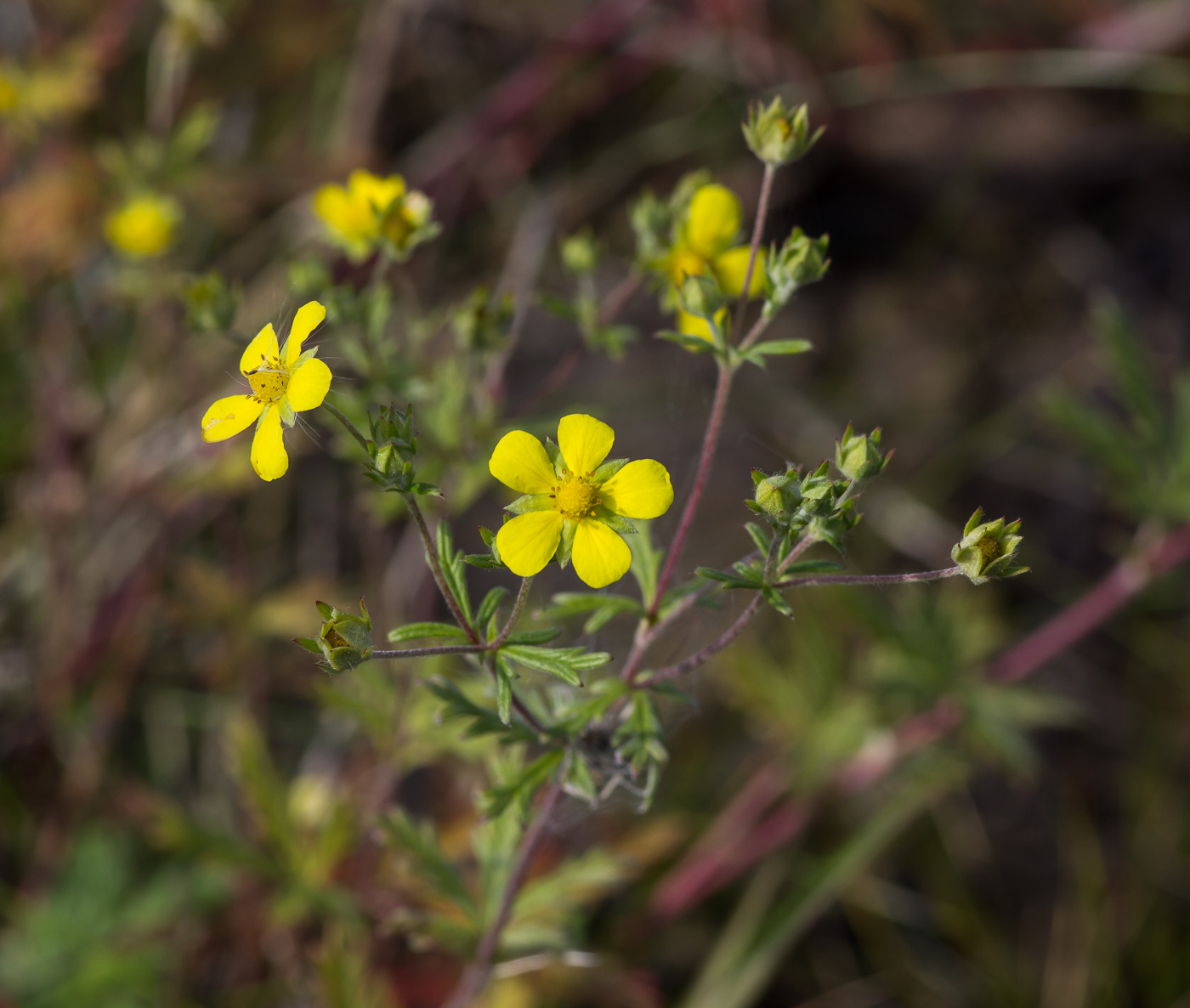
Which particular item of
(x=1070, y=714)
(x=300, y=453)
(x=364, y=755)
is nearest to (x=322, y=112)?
(x=300, y=453)

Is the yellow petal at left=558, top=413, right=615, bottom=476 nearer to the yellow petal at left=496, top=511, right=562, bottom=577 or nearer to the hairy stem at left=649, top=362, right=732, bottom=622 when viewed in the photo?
the yellow petal at left=496, top=511, right=562, bottom=577

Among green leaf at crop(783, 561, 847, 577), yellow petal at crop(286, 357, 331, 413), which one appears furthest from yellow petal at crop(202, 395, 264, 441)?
green leaf at crop(783, 561, 847, 577)

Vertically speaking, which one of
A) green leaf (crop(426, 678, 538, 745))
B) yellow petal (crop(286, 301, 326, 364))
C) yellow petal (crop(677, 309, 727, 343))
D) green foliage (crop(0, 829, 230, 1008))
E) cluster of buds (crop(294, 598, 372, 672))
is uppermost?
yellow petal (crop(677, 309, 727, 343))

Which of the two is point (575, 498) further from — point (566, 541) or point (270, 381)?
point (270, 381)

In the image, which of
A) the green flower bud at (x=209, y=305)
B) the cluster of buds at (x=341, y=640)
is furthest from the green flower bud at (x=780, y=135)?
the green flower bud at (x=209, y=305)

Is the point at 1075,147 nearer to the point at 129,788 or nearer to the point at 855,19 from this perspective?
the point at 855,19

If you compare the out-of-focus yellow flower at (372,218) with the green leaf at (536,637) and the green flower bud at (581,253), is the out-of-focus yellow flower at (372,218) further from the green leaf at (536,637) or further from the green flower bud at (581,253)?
the green leaf at (536,637)
